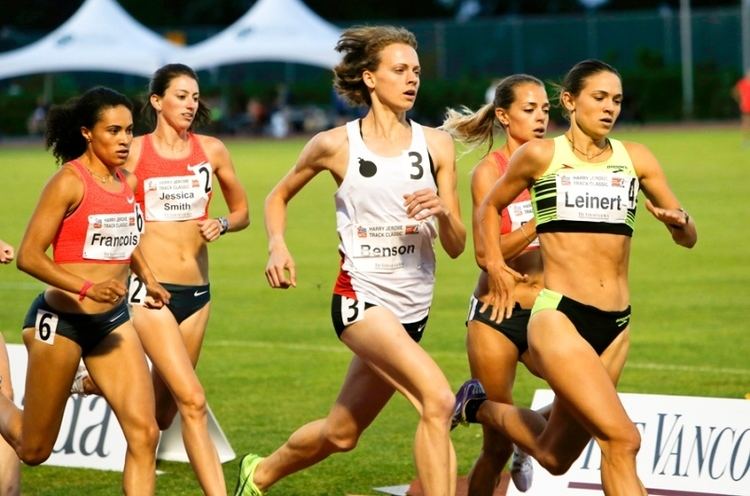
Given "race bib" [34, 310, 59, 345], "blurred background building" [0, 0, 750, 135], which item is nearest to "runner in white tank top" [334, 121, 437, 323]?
"race bib" [34, 310, 59, 345]

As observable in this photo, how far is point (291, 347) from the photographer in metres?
15.2

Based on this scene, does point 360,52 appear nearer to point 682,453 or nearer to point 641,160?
point 641,160

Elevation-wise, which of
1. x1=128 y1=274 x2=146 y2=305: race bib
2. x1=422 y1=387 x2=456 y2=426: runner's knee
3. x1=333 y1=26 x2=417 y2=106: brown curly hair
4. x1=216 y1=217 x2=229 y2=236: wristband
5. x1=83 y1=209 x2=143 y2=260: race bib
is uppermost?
x1=333 y1=26 x2=417 y2=106: brown curly hair

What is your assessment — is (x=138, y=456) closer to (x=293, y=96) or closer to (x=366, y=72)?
(x=366, y=72)

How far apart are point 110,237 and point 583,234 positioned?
2.35m

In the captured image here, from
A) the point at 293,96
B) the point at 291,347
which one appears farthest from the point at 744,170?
the point at 293,96

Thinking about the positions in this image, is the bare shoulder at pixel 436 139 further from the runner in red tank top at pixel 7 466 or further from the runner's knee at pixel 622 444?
the runner in red tank top at pixel 7 466

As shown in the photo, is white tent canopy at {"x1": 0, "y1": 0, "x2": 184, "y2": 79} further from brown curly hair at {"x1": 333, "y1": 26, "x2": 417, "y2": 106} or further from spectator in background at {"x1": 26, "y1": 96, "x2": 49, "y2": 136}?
brown curly hair at {"x1": 333, "y1": 26, "x2": 417, "y2": 106}

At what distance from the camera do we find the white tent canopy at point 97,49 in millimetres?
50594

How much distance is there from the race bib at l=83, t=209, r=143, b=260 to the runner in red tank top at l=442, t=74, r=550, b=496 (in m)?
1.77

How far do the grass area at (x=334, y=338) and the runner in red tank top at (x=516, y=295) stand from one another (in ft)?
3.80

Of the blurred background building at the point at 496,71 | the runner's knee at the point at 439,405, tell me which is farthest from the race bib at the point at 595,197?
the blurred background building at the point at 496,71

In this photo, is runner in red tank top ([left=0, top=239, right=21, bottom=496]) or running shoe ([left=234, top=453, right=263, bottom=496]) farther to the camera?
running shoe ([left=234, top=453, right=263, bottom=496])

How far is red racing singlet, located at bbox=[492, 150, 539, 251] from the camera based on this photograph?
882cm
